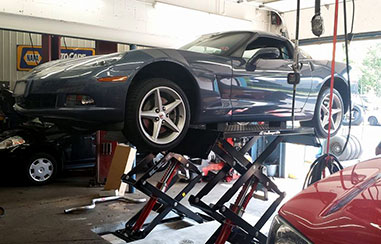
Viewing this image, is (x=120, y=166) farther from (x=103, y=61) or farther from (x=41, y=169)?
(x=103, y=61)

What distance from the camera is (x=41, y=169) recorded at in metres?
6.21

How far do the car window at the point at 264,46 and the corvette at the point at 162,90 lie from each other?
0.04 ft

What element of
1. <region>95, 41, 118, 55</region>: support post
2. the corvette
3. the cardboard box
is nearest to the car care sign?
<region>95, 41, 118, 55</region>: support post

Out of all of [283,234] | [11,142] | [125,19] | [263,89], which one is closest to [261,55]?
[263,89]

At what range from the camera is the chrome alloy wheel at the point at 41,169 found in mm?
6100

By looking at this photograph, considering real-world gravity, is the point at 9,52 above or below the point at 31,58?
above

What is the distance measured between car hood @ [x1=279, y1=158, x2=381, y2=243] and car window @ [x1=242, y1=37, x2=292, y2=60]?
6.91 feet

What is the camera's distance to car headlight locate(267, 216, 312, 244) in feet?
3.45

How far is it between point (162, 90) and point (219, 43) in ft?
3.28

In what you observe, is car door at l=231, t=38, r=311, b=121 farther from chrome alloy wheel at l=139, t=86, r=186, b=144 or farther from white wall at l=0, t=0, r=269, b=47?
white wall at l=0, t=0, r=269, b=47

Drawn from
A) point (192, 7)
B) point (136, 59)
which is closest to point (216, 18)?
point (192, 7)

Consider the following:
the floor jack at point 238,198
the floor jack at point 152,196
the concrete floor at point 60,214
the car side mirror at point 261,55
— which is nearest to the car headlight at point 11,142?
the concrete floor at point 60,214

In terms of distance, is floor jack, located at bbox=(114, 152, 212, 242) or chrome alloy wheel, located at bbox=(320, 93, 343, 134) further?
floor jack, located at bbox=(114, 152, 212, 242)

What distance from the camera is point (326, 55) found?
305 inches
